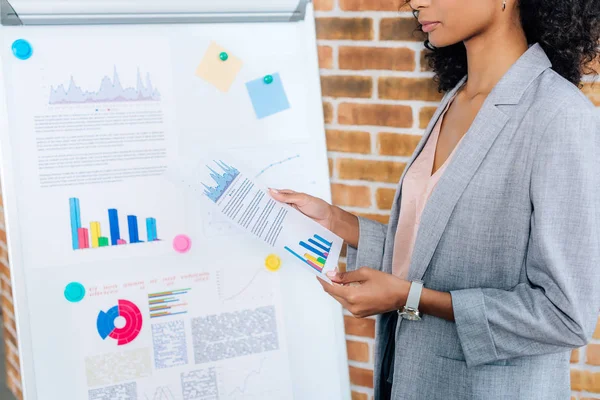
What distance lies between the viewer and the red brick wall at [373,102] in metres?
1.46

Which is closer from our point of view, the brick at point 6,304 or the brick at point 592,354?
the brick at point 592,354

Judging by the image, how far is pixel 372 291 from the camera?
105cm

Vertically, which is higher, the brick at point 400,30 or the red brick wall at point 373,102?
the brick at point 400,30

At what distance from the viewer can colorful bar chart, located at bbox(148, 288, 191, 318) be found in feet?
4.20

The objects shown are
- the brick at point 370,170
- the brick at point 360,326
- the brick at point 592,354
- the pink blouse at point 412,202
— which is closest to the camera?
the pink blouse at point 412,202

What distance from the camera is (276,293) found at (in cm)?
138

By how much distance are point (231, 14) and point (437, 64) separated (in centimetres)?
52

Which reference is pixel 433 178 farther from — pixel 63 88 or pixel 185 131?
pixel 63 88

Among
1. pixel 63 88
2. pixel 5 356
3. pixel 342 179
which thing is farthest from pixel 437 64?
pixel 5 356

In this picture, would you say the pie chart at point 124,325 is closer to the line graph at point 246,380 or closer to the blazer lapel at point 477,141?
the line graph at point 246,380

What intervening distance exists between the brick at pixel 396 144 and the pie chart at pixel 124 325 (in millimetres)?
775

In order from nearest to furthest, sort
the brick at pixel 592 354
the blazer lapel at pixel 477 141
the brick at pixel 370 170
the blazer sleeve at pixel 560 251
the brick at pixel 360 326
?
the blazer sleeve at pixel 560 251 → the blazer lapel at pixel 477 141 → the brick at pixel 592 354 → the brick at pixel 370 170 → the brick at pixel 360 326

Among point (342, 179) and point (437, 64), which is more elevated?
point (437, 64)

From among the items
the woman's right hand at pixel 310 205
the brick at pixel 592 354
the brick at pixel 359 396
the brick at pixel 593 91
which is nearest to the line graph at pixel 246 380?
the woman's right hand at pixel 310 205
